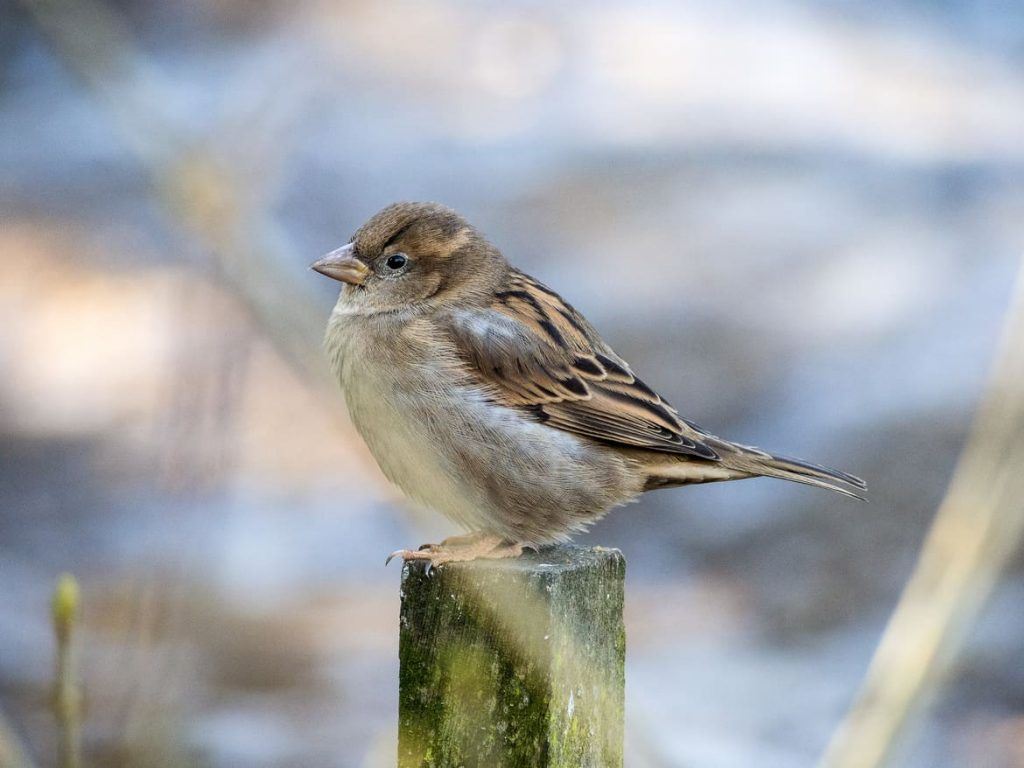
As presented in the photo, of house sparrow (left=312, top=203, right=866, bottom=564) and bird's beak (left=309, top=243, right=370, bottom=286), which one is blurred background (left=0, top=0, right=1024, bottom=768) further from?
house sparrow (left=312, top=203, right=866, bottom=564)

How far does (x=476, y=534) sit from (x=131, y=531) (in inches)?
152

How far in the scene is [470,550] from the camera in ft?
10.0

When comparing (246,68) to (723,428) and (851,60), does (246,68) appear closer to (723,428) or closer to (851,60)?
(723,428)

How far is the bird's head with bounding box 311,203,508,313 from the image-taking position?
3525mm

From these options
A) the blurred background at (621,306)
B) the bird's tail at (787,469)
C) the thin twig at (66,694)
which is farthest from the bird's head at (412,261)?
the thin twig at (66,694)

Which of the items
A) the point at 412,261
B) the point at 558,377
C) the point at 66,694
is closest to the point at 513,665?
the point at 66,694

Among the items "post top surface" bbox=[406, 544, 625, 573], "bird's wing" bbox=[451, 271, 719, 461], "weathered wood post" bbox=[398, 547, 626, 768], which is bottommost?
"weathered wood post" bbox=[398, 547, 626, 768]

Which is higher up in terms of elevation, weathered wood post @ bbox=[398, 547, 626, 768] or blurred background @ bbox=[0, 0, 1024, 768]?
blurred background @ bbox=[0, 0, 1024, 768]

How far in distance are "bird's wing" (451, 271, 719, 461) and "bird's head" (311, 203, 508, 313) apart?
0.11 m

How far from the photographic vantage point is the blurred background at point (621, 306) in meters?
5.75

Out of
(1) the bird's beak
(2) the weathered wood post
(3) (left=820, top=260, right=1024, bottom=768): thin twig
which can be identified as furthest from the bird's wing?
(3) (left=820, top=260, right=1024, bottom=768): thin twig

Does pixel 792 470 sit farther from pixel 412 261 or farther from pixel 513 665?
pixel 513 665

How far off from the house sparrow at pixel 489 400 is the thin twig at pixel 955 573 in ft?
4.33

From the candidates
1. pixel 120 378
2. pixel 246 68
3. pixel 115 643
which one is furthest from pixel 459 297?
pixel 246 68
